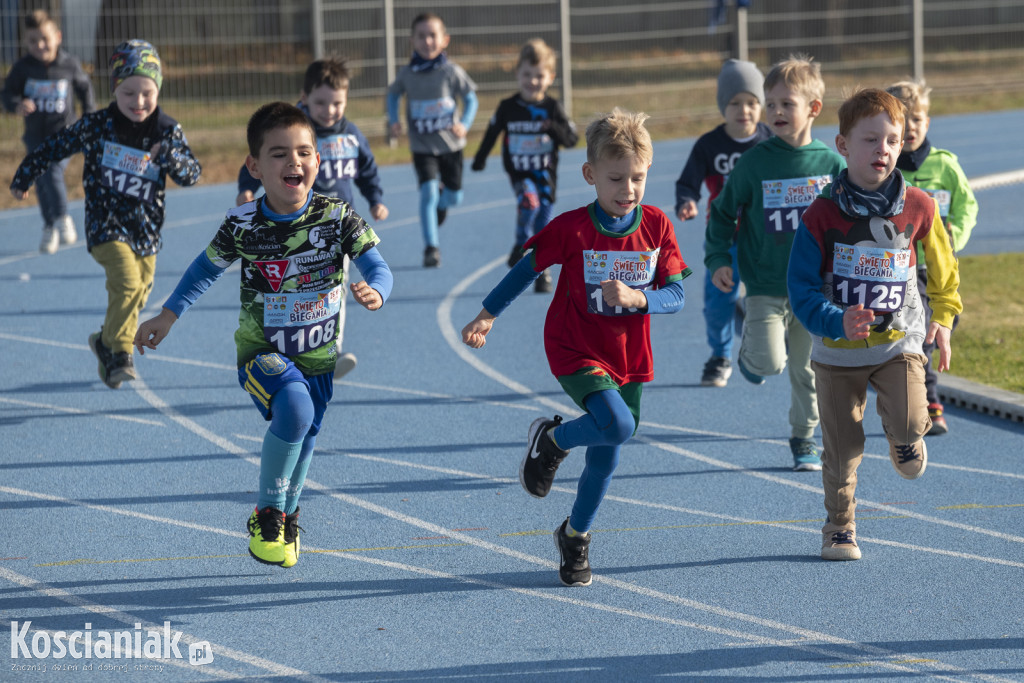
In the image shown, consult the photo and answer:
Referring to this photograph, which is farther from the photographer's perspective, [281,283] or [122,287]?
[122,287]

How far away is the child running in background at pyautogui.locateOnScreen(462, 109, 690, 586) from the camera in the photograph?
4867mm

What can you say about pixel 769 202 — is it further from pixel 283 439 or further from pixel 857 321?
pixel 283 439

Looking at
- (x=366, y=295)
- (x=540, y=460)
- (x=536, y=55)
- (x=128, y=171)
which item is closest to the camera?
(x=366, y=295)

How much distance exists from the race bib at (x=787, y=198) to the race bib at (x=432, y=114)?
6.43 metres

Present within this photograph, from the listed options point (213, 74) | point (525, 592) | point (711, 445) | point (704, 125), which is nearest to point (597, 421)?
point (525, 592)

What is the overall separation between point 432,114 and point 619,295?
8122 millimetres

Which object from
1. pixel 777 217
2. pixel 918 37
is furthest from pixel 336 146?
pixel 918 37

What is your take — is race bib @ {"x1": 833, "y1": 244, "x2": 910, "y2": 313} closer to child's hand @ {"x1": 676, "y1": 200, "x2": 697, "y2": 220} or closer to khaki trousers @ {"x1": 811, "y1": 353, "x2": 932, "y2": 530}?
khaki trousers @ {"x1": 811, "y1": 353, "x2": 932, "y2": 530}

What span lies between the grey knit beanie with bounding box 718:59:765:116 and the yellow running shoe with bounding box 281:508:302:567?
372 centimetres

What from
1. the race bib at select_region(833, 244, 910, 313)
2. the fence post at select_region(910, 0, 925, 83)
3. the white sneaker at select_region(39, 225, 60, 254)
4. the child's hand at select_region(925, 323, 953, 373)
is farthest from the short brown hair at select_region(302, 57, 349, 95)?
the fence post at select_region(910, 0, 925, 83)

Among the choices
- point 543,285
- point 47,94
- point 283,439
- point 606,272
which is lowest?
point 283,439

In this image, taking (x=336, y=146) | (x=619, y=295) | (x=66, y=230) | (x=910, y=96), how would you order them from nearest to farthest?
(x=619, y=295) < (x=910, y=96) < (x=336, y=146) < (x=66, y=230)

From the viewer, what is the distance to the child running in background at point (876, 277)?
4.93 metres

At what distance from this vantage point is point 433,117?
40.7ft
